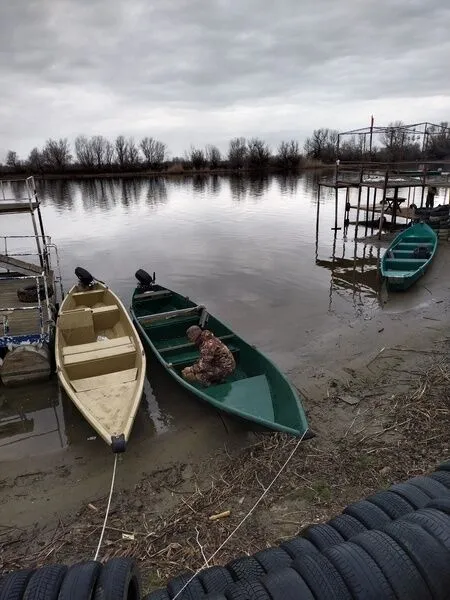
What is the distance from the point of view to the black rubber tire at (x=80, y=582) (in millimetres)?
3197

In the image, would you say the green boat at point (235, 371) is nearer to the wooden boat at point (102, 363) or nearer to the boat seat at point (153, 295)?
the boat seat at point (153, 295)

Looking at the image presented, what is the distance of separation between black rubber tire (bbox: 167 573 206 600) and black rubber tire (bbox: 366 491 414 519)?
78.4 inches

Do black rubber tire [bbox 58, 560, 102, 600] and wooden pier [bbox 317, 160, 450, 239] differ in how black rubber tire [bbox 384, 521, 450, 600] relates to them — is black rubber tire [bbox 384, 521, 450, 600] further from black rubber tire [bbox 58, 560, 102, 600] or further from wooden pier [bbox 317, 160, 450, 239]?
wooden pier [bbox 317, 160, 450, 239]

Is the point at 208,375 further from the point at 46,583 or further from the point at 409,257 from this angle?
the point at 409,257

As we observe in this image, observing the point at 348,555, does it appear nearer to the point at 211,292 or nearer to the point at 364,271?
the point at 211,292

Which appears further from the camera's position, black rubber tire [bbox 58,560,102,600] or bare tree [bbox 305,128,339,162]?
bare tree [bbox 305,128,339,162]

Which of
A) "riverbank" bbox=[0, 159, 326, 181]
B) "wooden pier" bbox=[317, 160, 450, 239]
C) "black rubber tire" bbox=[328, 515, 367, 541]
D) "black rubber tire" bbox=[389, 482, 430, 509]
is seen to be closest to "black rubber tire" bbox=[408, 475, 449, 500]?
"black rubber tire" bbox=[389, 482, 430, 509]

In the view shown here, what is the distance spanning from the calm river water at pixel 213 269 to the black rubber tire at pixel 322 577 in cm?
488

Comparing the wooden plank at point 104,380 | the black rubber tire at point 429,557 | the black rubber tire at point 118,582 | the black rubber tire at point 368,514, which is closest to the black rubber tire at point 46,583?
the black rubber tire at point 118,582

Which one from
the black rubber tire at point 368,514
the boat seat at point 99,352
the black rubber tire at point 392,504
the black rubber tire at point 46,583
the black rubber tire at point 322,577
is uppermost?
the black rubber tire at point 322,577

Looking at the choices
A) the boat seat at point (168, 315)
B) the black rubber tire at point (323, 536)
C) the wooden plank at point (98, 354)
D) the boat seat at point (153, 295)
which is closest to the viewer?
the black rubber tire at point (323, 536)

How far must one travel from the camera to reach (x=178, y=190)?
5753 cm

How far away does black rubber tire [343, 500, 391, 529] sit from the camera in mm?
4215

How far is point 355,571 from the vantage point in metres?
3.24
